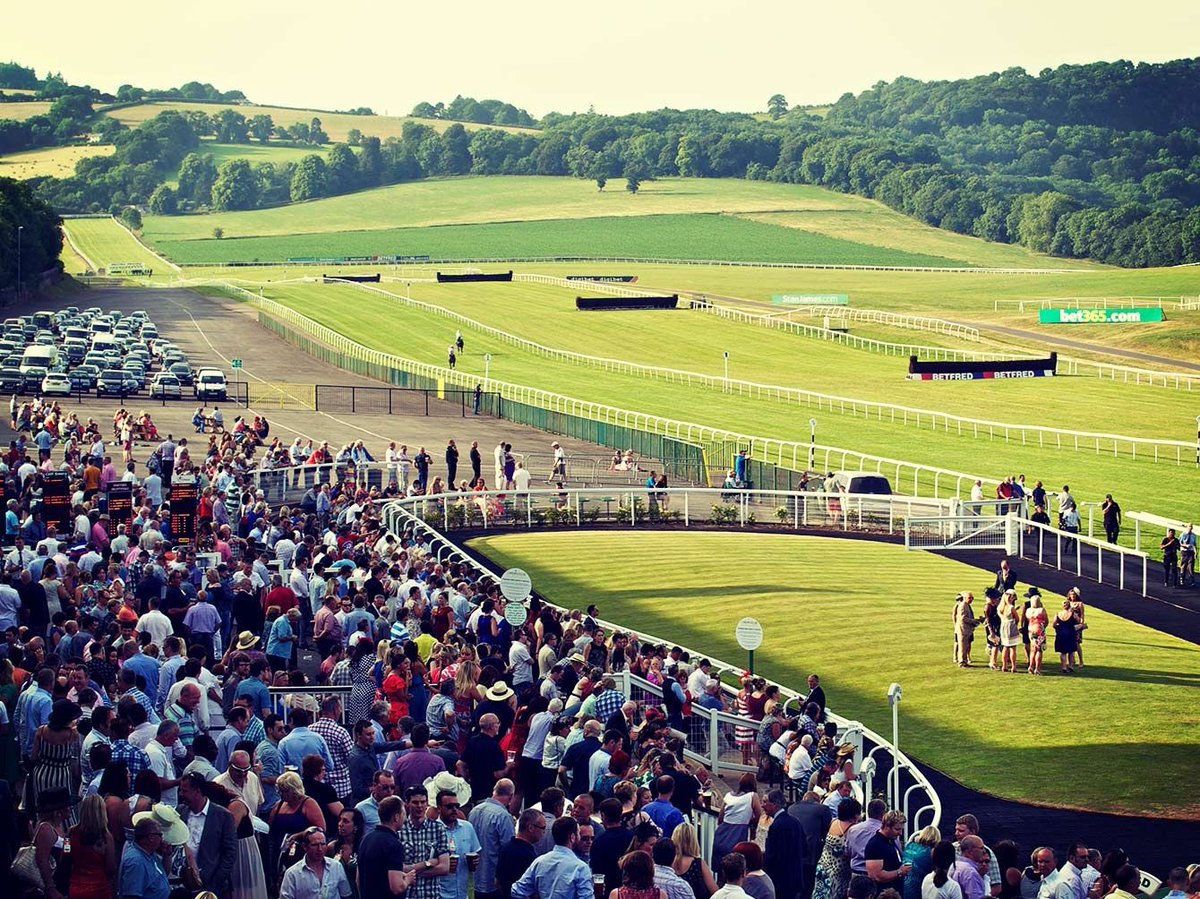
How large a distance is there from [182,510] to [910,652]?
36.1 ft

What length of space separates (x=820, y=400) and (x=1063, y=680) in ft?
139

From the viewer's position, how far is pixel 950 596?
104ft

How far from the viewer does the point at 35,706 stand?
47.2 feet

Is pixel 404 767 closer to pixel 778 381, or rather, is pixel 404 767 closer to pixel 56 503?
pixel 56 503

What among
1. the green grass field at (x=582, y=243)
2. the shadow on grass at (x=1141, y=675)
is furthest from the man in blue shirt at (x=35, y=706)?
the green grass field at (x=582, y=243)

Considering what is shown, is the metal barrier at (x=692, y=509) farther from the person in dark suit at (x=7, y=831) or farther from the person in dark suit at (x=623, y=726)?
the person in dark suit at (x=7, y=831)

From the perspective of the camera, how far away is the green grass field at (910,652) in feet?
70.6

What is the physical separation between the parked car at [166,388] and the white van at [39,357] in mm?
4086

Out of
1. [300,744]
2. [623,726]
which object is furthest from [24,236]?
[300,744]

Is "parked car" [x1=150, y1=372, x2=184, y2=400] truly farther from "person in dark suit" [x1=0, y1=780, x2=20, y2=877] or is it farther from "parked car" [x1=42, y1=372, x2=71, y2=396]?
"person in dark suit" [x1=0, y1=780, x2=20, y2=877]

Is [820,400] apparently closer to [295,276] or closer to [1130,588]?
[1130,588]

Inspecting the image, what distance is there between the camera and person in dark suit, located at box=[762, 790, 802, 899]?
12.6 meters

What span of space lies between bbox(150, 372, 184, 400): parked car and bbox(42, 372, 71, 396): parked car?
3.17 meters

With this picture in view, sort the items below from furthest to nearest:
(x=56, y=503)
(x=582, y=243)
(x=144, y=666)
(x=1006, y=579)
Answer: (x=582, y=243) → (x=1006, y=579) → (x=56, y=503) → (x=144, y=666)
